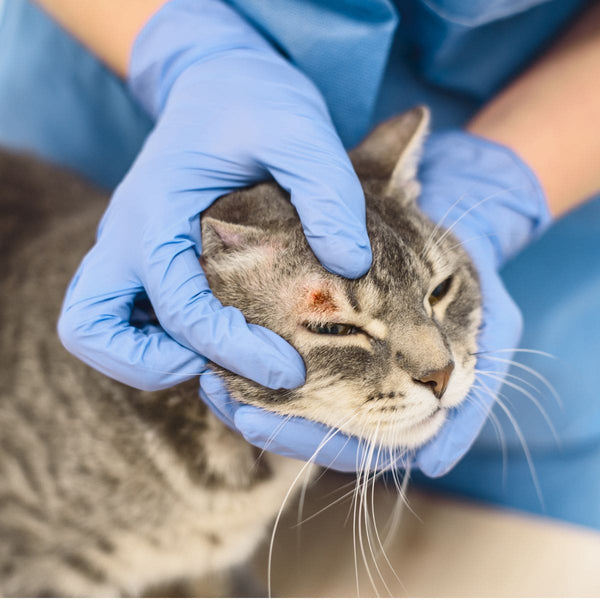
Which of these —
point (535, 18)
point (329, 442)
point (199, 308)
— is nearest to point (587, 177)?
point (535, 18)

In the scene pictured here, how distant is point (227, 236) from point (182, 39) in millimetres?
561

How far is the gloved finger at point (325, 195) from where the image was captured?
1.09 metres

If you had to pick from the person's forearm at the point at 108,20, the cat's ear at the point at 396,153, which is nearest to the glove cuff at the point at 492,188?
the cat's ear at the point at 396,153

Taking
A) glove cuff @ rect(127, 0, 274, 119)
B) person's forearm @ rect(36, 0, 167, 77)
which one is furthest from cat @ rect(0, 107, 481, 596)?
person's forearm @ rect(36, 0, 167, 77)

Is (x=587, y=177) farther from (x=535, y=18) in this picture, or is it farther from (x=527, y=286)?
(x=535, y=18)

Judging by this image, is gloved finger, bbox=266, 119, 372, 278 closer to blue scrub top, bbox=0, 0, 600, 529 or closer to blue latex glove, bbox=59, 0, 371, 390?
blue latex glove, bbox=59, 0, 371, 390

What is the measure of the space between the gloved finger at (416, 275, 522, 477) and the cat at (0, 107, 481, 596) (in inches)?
2.9

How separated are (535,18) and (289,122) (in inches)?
38.7

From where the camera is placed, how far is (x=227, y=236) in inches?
44.6

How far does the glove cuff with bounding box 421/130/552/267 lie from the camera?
60.8 inches

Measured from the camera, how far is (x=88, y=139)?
6.52 feet

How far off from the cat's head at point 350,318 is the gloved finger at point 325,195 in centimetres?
4

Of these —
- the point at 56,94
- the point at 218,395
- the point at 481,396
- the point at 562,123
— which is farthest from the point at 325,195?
the point at 56,94

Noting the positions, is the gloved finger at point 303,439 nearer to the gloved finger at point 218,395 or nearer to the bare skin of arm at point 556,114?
the gloved finger at point 218,395
